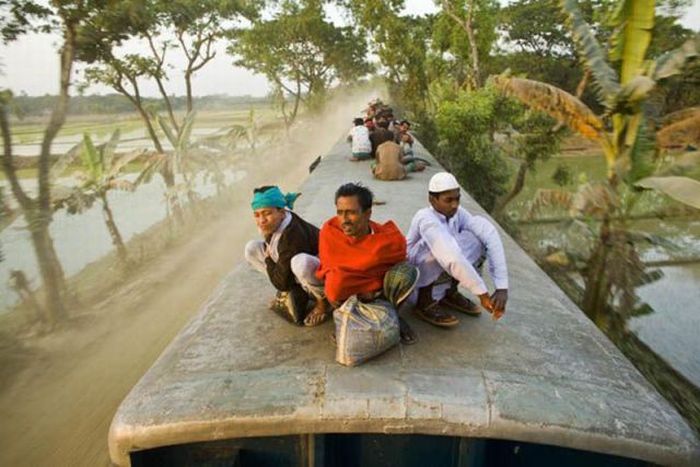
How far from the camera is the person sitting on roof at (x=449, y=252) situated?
2.93 m

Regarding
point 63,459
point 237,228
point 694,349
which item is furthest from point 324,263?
point 237,228

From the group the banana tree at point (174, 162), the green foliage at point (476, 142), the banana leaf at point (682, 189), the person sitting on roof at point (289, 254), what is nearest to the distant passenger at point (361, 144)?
the green foliage at point (476, 142)

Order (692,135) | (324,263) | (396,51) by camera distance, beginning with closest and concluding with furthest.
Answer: (324,263) → (692,135) → (396,51)

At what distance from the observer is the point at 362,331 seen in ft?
8.97

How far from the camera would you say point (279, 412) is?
2.39m

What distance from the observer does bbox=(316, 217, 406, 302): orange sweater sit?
9.63 feet

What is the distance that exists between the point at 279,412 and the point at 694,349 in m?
7.31

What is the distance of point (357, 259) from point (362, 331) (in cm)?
45

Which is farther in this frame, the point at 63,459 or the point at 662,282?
the point at 662,282

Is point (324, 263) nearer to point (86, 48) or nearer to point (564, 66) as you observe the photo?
point (86, 48)

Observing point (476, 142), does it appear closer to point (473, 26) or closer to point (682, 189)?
point (473, 26)

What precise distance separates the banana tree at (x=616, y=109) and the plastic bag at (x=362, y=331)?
3031mm

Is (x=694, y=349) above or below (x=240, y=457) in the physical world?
below

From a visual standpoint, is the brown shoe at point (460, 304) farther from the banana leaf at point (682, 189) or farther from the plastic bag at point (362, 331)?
the banana leaf at point (682, 189)
